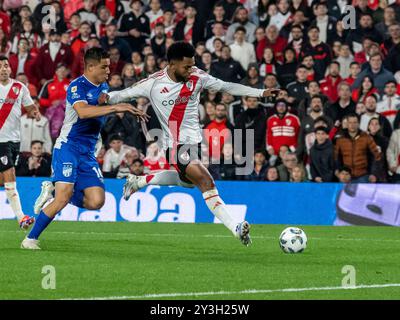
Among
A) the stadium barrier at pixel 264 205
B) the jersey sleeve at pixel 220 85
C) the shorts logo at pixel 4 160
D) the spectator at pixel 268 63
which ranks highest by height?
the jersey sleeve at pixel 220 85

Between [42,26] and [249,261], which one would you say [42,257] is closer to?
[249,261]

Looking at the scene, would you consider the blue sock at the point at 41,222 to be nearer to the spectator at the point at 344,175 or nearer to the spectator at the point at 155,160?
the spectator at the point at 155,160

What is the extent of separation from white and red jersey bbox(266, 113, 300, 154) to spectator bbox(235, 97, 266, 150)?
0.81 ft

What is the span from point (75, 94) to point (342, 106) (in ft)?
28.8

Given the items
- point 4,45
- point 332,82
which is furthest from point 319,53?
point 4,45

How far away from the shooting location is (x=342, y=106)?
19875 millimetres

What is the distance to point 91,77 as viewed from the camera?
484 inches

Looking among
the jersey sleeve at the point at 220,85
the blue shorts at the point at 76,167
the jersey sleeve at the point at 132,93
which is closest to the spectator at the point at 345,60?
the jersey sleeve at the point at 220,85

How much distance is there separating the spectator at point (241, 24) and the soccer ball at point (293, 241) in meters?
10.7

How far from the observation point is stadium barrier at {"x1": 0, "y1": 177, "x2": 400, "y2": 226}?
731 inches

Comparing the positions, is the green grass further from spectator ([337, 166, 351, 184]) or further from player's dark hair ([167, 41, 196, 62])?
spectator ([337, 166, 351, 184])

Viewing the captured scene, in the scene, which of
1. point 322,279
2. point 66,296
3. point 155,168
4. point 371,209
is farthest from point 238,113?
point 66,296

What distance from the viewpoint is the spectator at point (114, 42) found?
2292 cm

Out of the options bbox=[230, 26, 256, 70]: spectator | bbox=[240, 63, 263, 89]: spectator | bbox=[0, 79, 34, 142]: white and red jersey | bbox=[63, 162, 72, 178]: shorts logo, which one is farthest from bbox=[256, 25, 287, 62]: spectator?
bbox=[63, 162, 72, 178]: shorts logo
